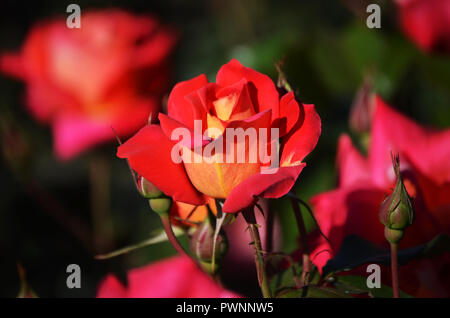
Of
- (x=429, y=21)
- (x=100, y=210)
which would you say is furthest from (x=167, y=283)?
(x=100, y=210)

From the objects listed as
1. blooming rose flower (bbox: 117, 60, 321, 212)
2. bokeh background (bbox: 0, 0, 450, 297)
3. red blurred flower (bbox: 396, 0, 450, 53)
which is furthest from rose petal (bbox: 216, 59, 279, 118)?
red blurred flower (bbox: 396, 0, 450, 53)

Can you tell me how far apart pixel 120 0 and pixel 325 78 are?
2.71 ft

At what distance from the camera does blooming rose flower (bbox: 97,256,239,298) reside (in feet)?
0.89

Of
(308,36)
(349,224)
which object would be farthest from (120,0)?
(349,224)

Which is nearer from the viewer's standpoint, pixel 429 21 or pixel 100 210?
Result: pixel 429 21

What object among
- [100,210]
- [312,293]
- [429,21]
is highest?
[429,21]

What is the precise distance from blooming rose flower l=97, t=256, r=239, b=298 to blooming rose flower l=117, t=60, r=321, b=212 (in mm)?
55

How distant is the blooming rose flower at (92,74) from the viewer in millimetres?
686

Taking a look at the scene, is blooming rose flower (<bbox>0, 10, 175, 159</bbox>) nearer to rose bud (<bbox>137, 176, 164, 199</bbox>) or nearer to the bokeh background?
the bokeh background

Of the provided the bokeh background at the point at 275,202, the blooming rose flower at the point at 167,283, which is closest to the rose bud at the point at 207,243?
the blooming rose flower at the point at 167,283

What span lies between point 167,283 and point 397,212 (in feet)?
0.38

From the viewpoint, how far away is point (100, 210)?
815mm

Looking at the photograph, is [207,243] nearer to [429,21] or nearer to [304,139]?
[304,139]
